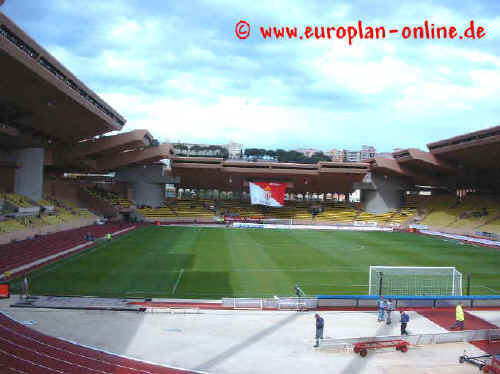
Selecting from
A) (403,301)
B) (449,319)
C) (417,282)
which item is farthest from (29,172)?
(449,319)

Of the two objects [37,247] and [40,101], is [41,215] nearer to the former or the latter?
[37,247]

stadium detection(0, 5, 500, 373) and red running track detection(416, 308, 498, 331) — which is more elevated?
stadium detection(0, 5, 500, 373)

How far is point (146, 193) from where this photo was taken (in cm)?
6425

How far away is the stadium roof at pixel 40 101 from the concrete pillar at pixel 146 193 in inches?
774

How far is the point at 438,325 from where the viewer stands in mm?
16719

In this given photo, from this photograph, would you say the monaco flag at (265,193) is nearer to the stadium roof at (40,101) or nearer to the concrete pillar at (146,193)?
the concrete pillar at (146,193)

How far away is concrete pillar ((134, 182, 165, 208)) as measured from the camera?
64250mm

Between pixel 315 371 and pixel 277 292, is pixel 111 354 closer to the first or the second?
pixel 315 371

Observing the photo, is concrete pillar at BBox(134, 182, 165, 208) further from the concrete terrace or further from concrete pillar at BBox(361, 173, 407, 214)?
the concrete terrace

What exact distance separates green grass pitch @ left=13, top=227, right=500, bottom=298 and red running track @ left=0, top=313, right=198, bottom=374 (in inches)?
265

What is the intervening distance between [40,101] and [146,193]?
34.4m

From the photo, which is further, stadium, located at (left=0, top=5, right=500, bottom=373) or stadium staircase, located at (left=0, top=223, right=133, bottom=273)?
stadium staircase, located at (left=0, top=223, right=133, bottom=273)

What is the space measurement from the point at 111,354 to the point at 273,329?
575 cm

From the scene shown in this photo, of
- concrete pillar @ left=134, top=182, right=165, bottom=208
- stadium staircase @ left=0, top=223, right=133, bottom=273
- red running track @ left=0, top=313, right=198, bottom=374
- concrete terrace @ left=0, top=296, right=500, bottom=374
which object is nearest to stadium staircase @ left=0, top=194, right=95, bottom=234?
stadium staircase @ left=0, top=223, right=133, bottom=273
